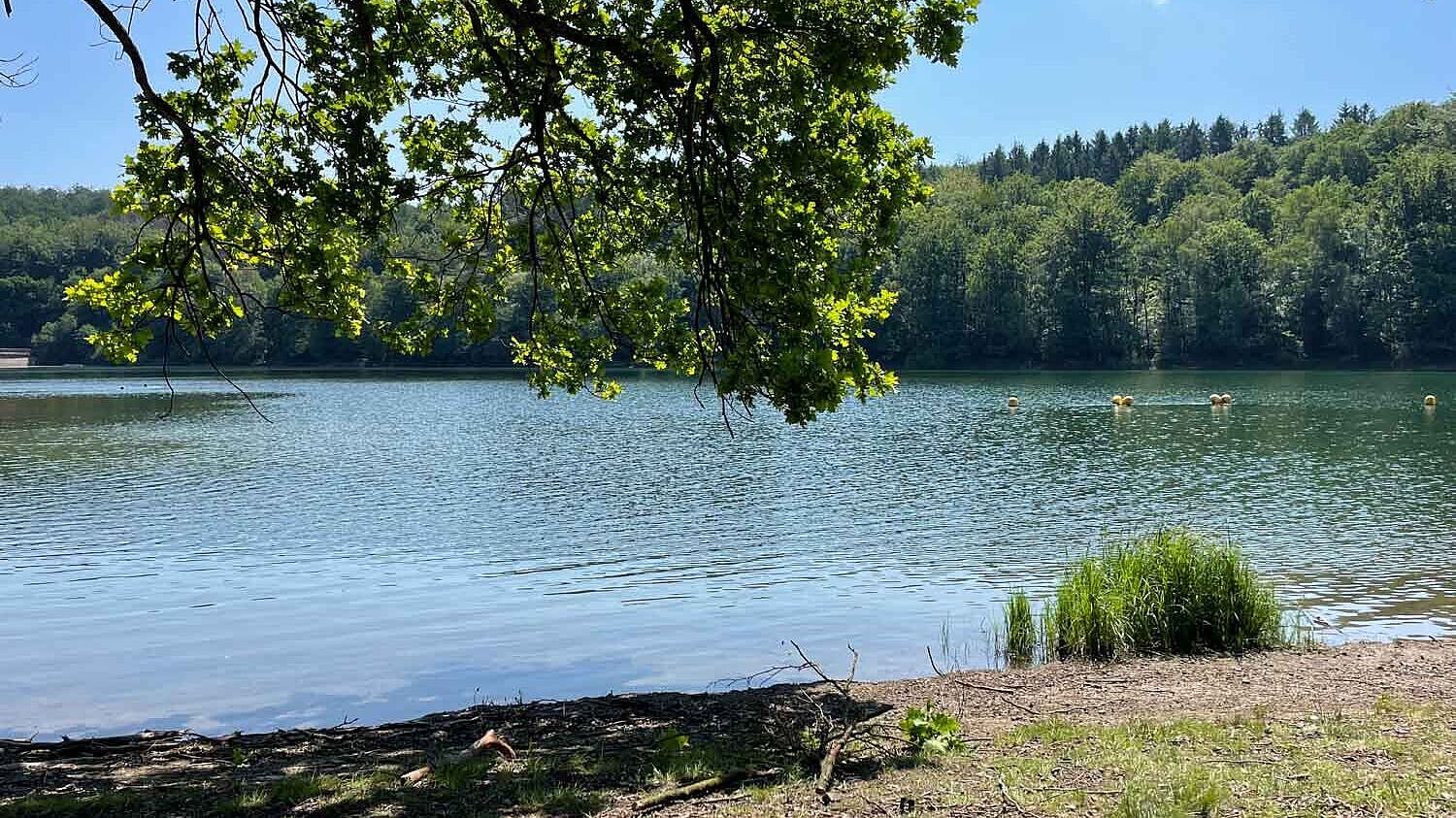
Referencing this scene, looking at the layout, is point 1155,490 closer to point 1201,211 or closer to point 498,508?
point 498,508

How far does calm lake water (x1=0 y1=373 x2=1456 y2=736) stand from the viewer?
44.8 ft

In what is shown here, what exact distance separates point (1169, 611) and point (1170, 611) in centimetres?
1

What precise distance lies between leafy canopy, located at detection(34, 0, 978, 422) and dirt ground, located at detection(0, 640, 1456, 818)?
8.79ft

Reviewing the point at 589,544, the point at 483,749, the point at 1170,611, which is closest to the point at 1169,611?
the point at 1170,611

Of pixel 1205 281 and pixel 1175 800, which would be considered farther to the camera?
pixel 1205 281

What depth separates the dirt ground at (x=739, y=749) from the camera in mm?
6469

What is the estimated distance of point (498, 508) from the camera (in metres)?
27.3

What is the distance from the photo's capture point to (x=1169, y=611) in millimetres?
12383

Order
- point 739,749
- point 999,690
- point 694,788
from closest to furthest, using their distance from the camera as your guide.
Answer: point 694,788
point 739,749
point 999,690

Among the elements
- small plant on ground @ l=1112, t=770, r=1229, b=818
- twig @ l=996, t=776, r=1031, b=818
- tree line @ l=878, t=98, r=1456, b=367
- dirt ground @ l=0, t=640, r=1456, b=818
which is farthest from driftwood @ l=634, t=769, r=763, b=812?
tree line @ l=878, t=98, r=1456, b=367

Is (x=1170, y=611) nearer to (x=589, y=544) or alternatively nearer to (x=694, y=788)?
(x=694, y=788)

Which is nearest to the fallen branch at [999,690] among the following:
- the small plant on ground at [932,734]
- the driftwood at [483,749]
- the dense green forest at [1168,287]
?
the small plant on ground at [932,734]

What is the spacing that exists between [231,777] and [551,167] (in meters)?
7.12

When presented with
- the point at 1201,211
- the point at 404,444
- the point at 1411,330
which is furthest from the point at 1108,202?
the point at 404,444
